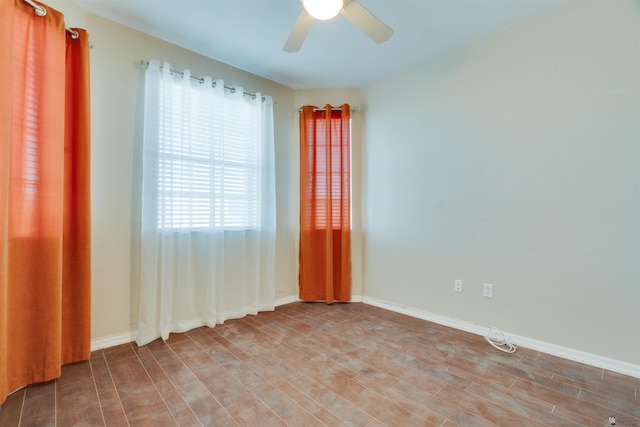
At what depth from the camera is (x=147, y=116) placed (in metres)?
2.32

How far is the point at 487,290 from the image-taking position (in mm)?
2463

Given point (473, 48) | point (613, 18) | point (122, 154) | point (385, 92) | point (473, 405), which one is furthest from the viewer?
point (385, 92)

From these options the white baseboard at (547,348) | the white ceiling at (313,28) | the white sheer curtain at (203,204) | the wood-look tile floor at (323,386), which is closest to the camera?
the wood-look tile floor at (323,386)

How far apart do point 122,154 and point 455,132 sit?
2.83 m

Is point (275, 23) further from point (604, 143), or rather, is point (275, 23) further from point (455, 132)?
point (604, 143)

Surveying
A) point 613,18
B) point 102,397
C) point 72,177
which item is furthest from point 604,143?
point 72,177

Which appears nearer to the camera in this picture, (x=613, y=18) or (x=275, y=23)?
(x=613, y=18)

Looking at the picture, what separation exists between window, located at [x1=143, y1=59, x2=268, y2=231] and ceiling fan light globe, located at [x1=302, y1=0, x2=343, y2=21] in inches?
57.4

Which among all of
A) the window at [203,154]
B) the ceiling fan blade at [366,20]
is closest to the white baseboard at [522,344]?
the window at [203,154]

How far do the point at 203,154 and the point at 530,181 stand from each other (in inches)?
107

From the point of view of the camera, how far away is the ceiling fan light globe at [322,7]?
4.91 feet

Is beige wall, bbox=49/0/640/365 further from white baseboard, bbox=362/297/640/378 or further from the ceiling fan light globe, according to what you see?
the ceiling fan light globe

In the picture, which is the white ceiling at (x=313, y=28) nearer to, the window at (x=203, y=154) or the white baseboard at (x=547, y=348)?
the window at (x=203, y=154)

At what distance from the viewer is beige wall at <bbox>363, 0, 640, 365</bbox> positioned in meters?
1.90
